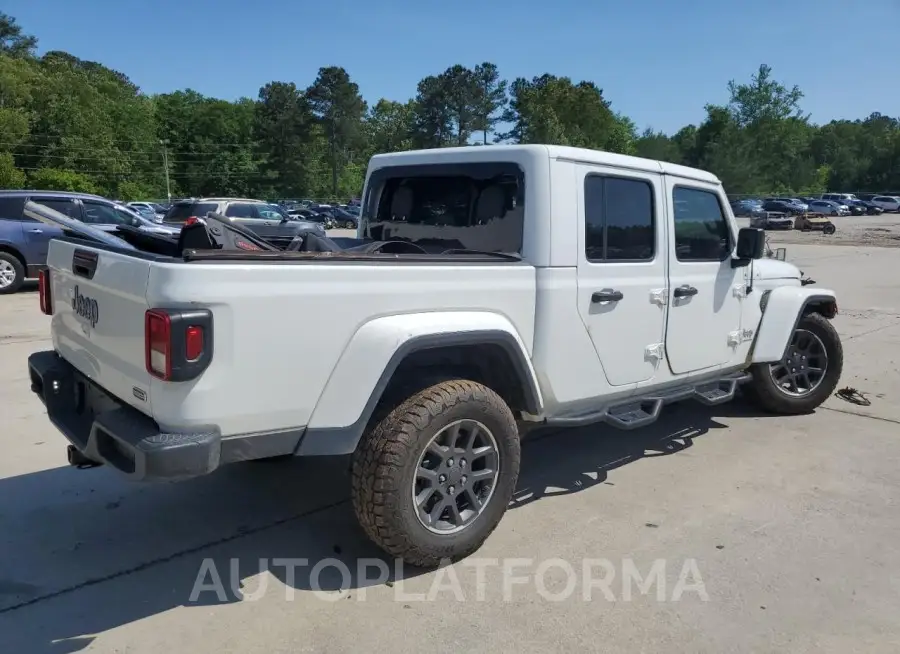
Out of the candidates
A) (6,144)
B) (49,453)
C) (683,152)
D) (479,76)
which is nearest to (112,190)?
(6,144)

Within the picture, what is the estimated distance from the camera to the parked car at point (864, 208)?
60.2m

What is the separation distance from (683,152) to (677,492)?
7904 cm

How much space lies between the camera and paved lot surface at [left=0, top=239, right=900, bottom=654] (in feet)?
9.51

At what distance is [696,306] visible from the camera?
4.57 meters

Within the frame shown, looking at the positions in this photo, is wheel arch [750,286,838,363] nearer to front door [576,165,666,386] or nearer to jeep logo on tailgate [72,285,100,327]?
front door [576,165,666,386]

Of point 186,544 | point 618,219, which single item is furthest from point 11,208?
point 618,219

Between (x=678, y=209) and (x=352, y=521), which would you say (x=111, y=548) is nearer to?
(x=352, y=521)

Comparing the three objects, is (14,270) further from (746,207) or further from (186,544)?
(746,207)

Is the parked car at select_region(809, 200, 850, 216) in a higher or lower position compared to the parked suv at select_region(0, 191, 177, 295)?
higher

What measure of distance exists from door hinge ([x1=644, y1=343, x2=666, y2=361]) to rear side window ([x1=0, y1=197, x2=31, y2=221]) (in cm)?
1164

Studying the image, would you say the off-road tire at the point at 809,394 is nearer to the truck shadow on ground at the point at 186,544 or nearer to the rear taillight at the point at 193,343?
the truck shadow on ground at the point at 186,544

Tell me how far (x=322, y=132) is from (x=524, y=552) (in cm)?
8504

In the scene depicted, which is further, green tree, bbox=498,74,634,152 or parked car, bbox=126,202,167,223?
green tree, bbox=498,74,634,152

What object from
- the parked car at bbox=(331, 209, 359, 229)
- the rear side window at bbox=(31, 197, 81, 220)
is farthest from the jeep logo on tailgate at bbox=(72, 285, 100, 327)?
the parked car at bbox=(331, 209, 359, 229)
